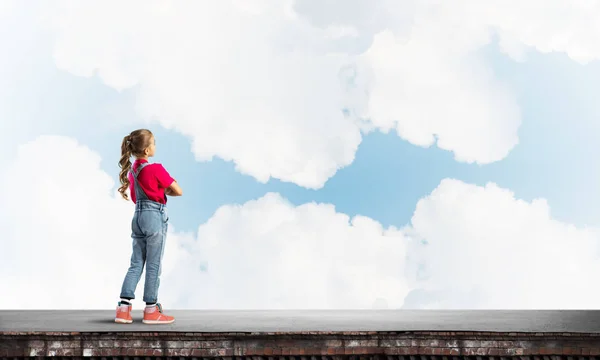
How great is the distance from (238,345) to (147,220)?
2.33 m

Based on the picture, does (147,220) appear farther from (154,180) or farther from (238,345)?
(238,345)

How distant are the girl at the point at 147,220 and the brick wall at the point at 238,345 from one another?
1715 mm

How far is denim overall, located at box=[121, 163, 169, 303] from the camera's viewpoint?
328 inches

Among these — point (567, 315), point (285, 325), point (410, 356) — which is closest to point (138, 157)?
point (285, 325)

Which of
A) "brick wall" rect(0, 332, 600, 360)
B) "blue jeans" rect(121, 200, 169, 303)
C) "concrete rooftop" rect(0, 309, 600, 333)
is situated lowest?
"brick wall" rect(0, 332, 600, 360)

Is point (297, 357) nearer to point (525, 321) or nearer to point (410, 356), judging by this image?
point (410, 356)

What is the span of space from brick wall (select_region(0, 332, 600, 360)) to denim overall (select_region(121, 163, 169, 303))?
5.95ft

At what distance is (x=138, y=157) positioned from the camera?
8.48 m

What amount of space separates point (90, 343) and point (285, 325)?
2.04 m

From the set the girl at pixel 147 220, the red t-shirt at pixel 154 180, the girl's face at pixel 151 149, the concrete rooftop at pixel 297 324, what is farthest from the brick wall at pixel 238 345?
the girl's face at pixel 151 149

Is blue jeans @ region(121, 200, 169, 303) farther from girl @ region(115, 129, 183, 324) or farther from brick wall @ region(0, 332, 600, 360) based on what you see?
brick wall @ region(0, 332, 600, 360)

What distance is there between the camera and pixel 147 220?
8.30 metres

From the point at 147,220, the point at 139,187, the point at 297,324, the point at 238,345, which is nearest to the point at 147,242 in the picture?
the point at 147,220

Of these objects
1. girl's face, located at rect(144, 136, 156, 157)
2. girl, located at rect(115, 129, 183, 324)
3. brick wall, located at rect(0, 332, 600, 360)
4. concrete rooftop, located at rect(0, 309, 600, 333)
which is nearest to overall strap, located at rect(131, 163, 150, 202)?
girl, located at rect(115, 129, 183, 324)
